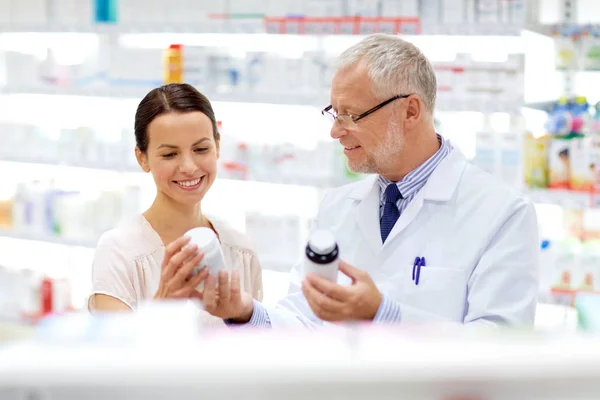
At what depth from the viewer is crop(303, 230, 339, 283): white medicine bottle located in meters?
1.60

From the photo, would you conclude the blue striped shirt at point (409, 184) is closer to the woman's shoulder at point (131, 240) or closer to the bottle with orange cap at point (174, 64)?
the woman's shoulder at point (131, 240)

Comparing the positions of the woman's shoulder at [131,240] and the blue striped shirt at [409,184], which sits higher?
the blue striped shirt at [409,184]

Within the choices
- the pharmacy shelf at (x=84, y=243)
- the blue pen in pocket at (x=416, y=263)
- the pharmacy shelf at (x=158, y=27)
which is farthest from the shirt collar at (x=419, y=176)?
the pharmacy shelf at (x=158, y=27)

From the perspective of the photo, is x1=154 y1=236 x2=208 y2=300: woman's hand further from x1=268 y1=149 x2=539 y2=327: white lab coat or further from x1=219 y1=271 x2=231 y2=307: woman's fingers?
x1=268 y1=149 x2=539 y2=327: white lab coat

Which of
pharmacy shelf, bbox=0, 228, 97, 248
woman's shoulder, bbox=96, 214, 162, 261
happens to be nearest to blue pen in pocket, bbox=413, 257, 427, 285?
woman's shoulder, bbox=96, 214, 162, 261

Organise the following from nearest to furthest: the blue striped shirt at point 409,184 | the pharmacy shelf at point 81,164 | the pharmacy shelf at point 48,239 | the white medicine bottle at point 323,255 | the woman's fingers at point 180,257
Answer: the white medicine bottle at point 323,255, the woman's fingers at point 180,257, the blue striped shirt at point 409,184, the pharmacy shelf at point 81,164, the pharmacy shelf at point 48,239

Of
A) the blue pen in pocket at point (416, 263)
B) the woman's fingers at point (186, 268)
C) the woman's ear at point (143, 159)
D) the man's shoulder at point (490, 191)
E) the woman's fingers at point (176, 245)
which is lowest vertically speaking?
the blue pen in pocket at point (416, 263)

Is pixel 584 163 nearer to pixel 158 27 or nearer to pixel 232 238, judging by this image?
pixel 232 238

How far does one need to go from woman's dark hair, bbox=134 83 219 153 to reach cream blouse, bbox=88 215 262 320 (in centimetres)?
27

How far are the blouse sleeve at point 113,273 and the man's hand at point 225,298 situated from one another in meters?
0.31

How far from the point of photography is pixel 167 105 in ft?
7.36

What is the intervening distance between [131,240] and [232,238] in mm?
315

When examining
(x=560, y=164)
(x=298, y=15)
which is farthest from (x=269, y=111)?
(x=560, y=164)

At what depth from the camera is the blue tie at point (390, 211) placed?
84.7 inches
